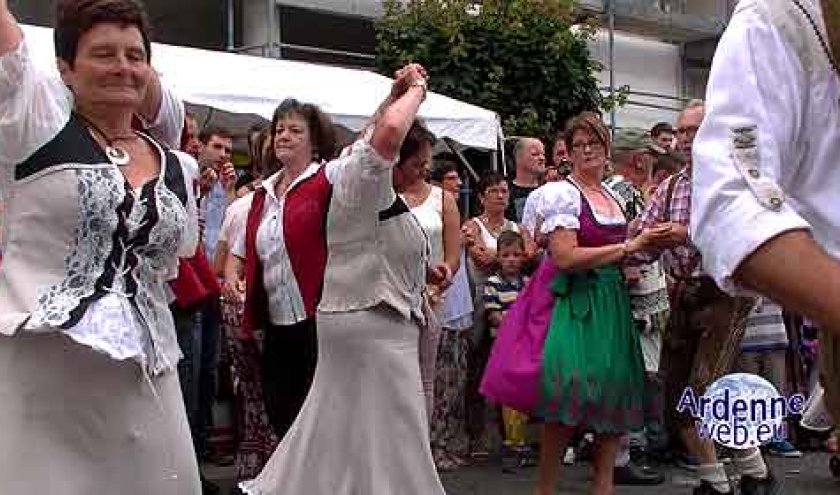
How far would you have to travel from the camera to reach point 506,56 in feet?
41.7

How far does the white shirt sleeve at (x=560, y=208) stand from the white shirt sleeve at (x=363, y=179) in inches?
46.7

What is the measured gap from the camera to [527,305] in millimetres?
5766

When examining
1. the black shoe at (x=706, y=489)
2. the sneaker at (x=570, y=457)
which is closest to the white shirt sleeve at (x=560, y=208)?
the black shoe at (x=706, y=489)

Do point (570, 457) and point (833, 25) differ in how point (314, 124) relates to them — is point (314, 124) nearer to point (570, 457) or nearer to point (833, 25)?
point (570, 457)

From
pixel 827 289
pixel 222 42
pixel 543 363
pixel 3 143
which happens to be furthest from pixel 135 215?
pixel 222 42

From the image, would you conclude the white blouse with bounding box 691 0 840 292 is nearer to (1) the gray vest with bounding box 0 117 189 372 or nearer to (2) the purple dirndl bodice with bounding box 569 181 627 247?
(1) the gray vest with bounding box 0 117 189 372

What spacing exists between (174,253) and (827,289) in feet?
6.26

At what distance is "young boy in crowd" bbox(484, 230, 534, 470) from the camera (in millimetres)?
7672

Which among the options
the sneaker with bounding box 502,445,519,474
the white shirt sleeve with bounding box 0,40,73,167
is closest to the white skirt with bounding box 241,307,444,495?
the white shirt sleeve with bounding box 0,40,73,167

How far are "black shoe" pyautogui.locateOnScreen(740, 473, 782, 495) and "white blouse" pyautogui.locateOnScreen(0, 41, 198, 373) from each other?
3.75 metres

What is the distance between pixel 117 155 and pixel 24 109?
0.29 metres

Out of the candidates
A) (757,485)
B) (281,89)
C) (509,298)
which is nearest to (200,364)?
(509,298)

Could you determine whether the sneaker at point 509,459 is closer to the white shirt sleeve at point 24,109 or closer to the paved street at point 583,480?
the paved street at point 583,480

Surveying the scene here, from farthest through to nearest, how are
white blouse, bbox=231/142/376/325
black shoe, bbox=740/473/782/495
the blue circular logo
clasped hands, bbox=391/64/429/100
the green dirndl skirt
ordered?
black shoe, bbox=740/473/782/495
the blue circular logo
the green dirndl skirt
white blouse, bbox=231/142/376/325
clasped hands, bbox=391/64/429/100
